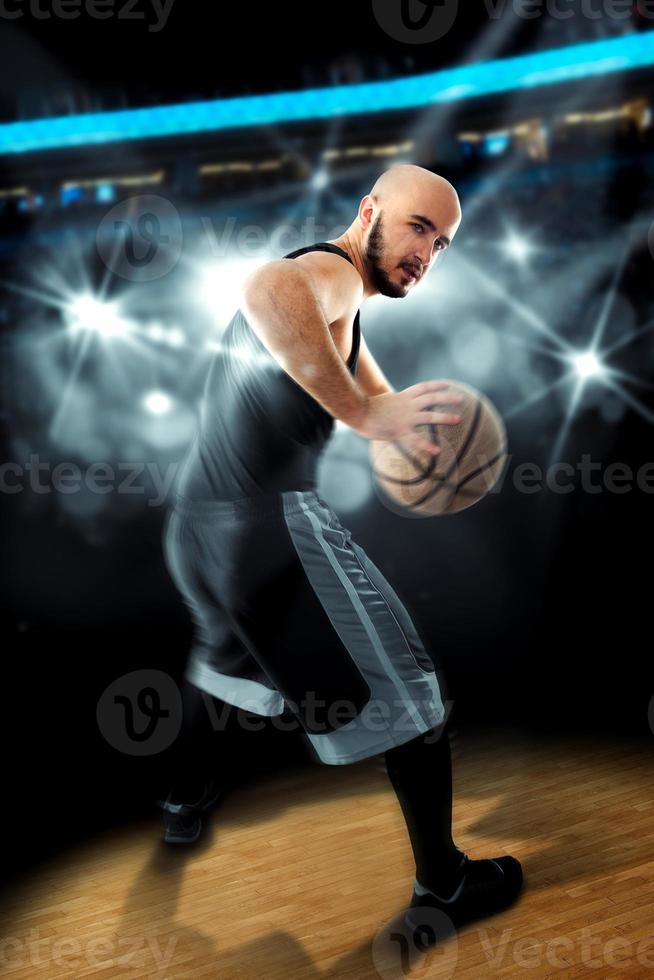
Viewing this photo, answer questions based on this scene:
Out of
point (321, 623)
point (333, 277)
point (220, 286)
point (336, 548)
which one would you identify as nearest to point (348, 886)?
point (321, 623)

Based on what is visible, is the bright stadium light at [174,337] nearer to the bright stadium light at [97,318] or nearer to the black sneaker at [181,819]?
the bright stadium light at [97,318]

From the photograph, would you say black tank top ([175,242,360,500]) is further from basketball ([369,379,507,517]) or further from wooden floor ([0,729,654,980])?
wooden floor ([0,729,654,980])

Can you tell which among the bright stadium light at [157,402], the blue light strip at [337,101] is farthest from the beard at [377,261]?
the blue light strip at [337,101]

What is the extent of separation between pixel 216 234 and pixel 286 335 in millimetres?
6950

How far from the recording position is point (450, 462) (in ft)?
5.75

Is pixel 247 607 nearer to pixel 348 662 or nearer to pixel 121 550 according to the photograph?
pixel 348 662

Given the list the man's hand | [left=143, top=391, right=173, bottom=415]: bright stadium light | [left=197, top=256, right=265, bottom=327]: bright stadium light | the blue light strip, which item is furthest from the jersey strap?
the blue light strip

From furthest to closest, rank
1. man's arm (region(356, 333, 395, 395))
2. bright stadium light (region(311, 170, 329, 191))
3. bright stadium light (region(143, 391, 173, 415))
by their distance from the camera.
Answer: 1. bright stadium light (region(311, 170, 329, 191))
2. bright stadium light (region(143, 391, 173, 415))
3. man's arm (region(356, 333, 395, 395))

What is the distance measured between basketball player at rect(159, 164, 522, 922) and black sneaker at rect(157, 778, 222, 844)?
548 millimetres

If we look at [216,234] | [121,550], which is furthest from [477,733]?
[216,234]

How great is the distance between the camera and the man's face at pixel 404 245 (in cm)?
169

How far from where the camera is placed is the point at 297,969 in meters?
1.58

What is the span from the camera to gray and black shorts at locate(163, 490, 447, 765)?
1.62 m

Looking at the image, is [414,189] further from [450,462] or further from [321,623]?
[321,623]
